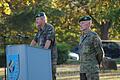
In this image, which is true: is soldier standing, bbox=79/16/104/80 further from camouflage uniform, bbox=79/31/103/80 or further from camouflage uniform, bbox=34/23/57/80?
camouflage uniform, bbox=34/23/57/80

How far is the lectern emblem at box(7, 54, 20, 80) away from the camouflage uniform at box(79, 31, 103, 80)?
5.11 ft

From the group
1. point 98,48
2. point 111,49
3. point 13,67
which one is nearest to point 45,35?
point 98,48

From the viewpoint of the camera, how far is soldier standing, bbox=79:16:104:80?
27.1 ft

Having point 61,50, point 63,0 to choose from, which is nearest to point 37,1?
point 61,50

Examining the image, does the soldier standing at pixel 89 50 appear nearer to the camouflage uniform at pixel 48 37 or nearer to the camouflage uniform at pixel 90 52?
the camouflage uniform at pixel 90 52

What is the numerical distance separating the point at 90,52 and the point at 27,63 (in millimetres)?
1580

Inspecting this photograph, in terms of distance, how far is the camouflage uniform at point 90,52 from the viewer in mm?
8258

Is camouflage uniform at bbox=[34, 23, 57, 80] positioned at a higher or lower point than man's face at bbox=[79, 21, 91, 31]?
lower

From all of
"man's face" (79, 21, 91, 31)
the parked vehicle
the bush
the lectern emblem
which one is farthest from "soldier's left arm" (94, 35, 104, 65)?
the parked vehicle

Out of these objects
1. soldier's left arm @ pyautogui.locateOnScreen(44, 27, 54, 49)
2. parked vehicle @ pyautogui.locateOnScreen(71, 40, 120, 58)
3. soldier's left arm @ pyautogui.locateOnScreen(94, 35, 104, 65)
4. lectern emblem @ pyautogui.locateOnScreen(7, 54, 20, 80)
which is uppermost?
soldier's left arm @ pyautogui.locateOnScreen(44, 27, 54, 49)

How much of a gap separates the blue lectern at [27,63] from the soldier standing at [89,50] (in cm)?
99

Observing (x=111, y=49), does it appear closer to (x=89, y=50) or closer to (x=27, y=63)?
(x=89, y=50)

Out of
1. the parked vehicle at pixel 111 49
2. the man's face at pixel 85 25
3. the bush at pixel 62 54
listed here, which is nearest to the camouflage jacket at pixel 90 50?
the man's face at pixel 85 25

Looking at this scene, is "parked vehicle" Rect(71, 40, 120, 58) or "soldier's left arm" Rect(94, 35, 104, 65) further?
"parked vehicle" Rect(71, 40, 120, 58)
